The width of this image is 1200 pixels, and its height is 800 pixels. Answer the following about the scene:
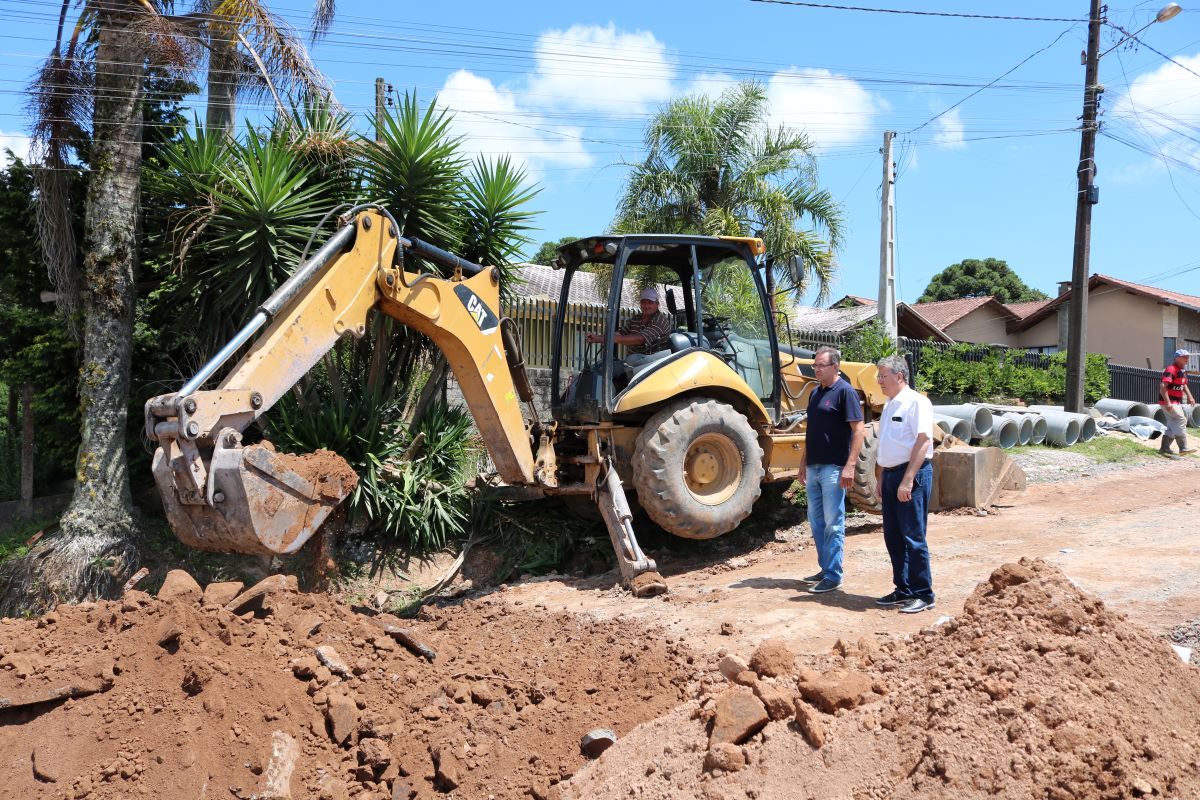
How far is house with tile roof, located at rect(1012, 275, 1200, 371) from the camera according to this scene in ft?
100

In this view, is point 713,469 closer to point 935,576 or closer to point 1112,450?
point 935,576

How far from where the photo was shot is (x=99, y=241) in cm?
918

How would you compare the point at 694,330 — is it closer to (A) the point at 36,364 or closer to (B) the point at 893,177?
(A) the point at 36,364

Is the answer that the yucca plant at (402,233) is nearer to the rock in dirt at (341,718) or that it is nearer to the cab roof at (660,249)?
the cab roof at (660,249)

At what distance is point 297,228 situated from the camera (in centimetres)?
899

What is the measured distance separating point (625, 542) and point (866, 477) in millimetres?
2722

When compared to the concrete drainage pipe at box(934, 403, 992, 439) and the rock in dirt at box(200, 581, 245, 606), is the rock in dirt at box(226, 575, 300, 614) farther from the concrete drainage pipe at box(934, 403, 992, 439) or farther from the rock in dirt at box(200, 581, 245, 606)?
the concrete drainage pipe at box(934, 403, 992, 439)

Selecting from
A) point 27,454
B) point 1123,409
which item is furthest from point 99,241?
point 1123,409

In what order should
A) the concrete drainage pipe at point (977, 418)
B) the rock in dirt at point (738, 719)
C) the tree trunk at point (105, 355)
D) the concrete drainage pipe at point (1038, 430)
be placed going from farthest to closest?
1. the concrete drainage pipe at point (1038, 430)
2. the concrete drainage pipe at point (977, 418)
3. the tree trunk at point (105, 355)
4. the rock in dirt at point (738, 719)

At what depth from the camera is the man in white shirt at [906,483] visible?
5.77m

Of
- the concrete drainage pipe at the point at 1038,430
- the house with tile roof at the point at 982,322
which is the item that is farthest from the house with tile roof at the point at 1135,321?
the concrete drainage pipe at the point at 1038,430

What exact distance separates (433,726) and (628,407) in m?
3.18

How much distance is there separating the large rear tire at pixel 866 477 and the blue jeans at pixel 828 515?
77.9 inches

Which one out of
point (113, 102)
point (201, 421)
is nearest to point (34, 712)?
point (201, 421)
